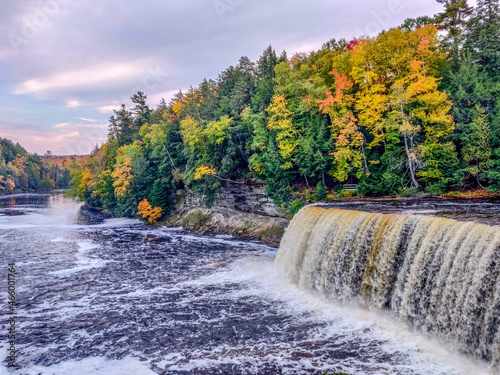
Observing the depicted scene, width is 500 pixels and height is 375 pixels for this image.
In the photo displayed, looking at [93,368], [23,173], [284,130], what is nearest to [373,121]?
[284,130]

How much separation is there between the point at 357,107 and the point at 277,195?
9.84m

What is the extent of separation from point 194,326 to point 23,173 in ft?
430

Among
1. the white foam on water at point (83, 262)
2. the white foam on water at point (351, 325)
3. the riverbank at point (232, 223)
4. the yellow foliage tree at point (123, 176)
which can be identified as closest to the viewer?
the white foam on water at point (351, 325)

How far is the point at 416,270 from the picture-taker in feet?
33.4

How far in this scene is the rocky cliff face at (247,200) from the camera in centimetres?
2852

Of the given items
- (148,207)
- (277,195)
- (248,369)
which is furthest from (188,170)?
(248,369)

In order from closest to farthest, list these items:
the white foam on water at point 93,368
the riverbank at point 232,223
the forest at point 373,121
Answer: the white foam on water at point 93,368
the forest at point 373,121
the riverbank at point 232,223

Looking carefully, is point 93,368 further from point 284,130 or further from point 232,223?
point 232,223

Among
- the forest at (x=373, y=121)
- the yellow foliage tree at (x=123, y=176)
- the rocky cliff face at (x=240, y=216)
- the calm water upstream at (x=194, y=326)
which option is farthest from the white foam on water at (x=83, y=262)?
the yellow foliage tree at (x=123, y=176)

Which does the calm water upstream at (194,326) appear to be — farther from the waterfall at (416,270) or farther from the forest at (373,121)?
the forest at (373,121)

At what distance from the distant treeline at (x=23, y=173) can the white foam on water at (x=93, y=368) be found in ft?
326

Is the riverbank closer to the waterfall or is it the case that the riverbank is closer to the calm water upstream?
→ the calm water upstream

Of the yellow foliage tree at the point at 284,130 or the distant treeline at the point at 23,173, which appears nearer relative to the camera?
the yellow foliage tree at the point at 284,130

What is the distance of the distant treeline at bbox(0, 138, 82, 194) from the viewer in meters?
103
